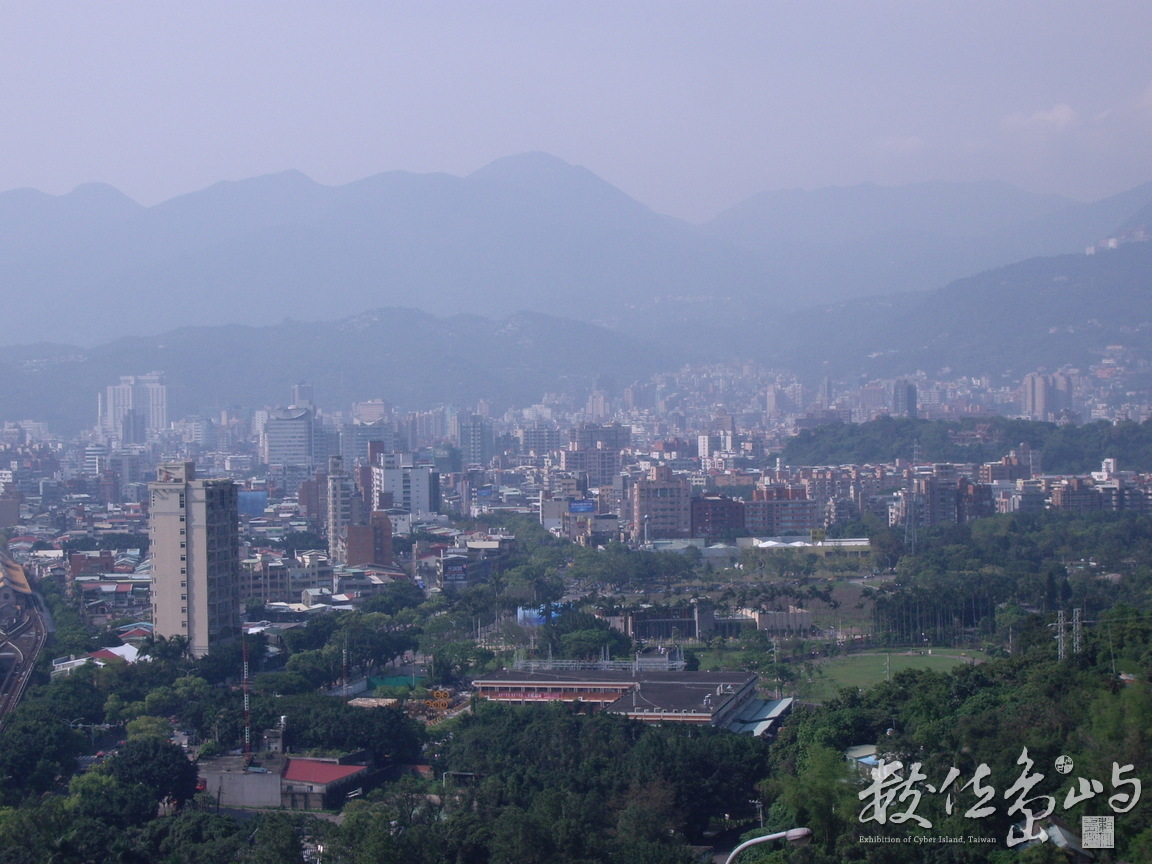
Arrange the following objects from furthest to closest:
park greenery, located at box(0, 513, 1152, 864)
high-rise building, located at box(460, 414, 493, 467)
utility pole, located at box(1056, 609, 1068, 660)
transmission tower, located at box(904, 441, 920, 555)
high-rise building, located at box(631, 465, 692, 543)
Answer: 1. high-rise building, located at box(460, 414, 493, 467)
2. high-rise building, located at box(631, 465, 692, 543)
3. transmission tower, located at box(904, 441, 920, 555)
4. utility pole, located at box(1056, 609, 1068, 660)
5. park greenery, located at box(0, 513, 1152, 864)

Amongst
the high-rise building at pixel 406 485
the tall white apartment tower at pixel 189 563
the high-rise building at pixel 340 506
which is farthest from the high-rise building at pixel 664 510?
the tall white apartment tower at pixel 189 563

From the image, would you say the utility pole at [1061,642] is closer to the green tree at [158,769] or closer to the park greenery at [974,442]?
the green tree at [158,769]

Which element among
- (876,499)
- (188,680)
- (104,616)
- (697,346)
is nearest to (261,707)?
(188,680)

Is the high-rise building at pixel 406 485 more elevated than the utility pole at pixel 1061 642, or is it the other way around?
the high-rise building at pixel 406 485

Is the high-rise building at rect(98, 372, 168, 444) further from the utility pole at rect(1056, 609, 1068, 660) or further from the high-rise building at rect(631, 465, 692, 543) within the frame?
the utility pole at rect(1056, 609, 1068, 660)

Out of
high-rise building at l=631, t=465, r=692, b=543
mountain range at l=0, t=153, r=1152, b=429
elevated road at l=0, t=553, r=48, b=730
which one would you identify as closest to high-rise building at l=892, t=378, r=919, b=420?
mountain range at l=0, t=153, r=1152, b=429

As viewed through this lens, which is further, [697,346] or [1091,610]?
[697,346]

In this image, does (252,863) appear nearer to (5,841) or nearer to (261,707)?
(5,841)
